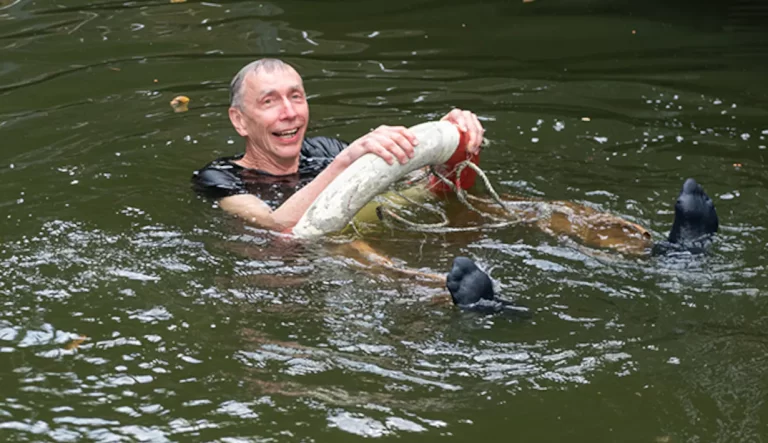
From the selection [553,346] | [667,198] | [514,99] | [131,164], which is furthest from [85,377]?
[514,99]

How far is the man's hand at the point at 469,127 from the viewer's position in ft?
17.1

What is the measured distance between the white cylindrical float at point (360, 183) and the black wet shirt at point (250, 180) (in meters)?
0.73

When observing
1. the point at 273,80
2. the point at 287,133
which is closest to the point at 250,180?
the point at 287,133

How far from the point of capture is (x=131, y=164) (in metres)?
6.75

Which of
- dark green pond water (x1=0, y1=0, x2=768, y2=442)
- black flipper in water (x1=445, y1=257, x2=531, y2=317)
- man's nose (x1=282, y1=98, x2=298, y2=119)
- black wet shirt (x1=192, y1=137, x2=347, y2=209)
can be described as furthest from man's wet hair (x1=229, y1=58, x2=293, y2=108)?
black flipper in water (x1=445, y1=257, x2=531, y2=317)

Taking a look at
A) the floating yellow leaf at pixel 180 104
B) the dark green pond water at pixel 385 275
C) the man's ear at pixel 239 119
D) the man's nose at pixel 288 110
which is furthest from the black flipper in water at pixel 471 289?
the floating yellow leaf at pixel 180 104

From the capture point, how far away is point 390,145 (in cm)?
489

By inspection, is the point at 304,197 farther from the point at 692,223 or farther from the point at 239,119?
the point at 692,223

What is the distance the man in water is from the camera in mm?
5316

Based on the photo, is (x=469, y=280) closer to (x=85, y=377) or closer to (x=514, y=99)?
(x=85, y=377)

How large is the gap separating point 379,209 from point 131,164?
7.02 feet

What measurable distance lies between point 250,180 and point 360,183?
3.76 feet

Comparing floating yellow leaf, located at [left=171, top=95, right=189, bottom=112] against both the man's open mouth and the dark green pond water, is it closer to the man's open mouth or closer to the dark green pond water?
the dark green pond water

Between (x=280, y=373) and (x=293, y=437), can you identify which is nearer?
(x=293, y=437)
